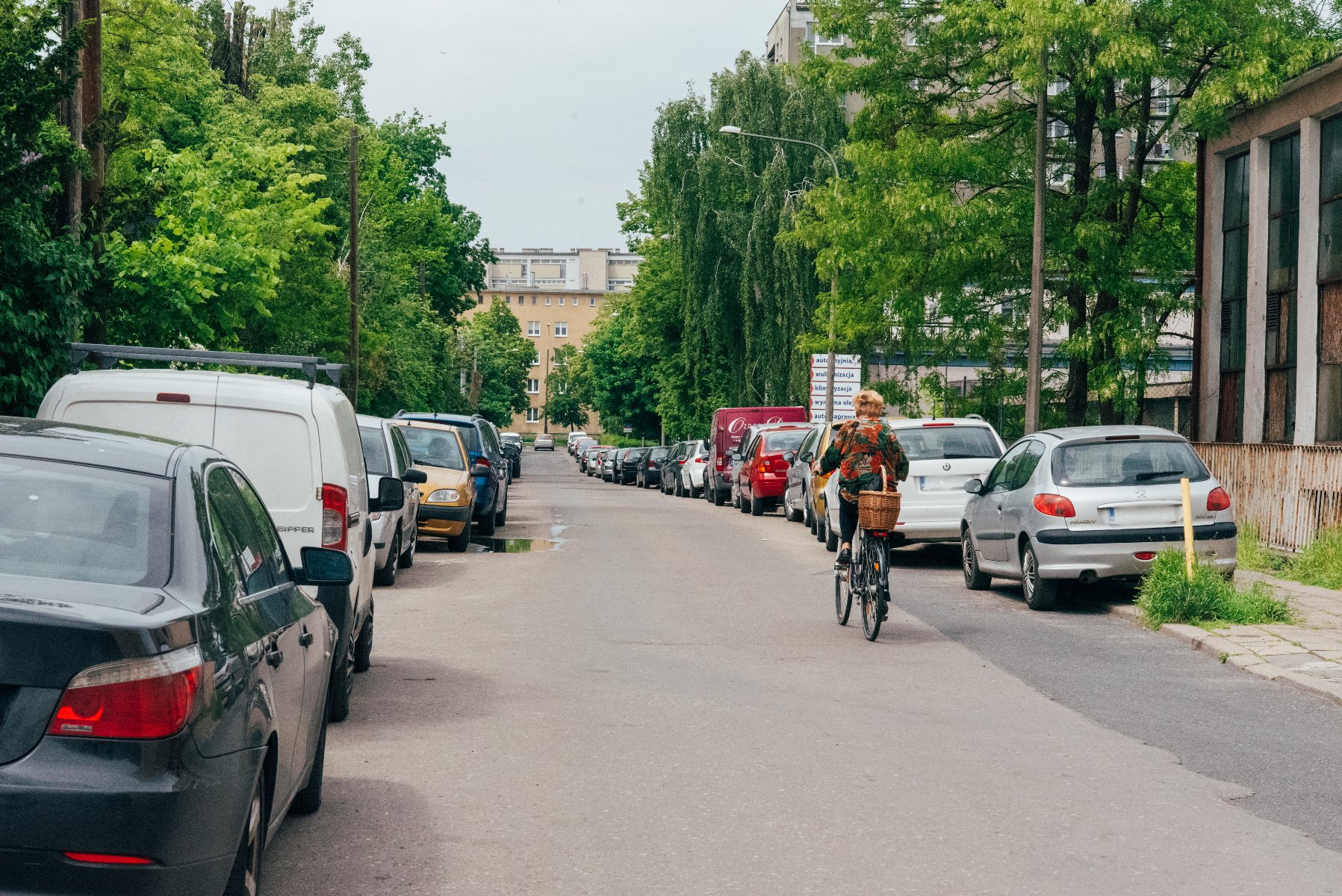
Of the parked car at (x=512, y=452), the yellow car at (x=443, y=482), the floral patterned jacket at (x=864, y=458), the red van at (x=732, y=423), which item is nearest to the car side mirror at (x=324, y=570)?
the floral patterned jacket at (x=864, y=458)

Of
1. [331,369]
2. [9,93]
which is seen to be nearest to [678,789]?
[331,369]

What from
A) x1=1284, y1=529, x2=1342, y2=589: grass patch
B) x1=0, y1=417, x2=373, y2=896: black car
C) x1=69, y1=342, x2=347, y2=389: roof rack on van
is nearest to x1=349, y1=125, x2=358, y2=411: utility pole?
x1=1284, y1=529, x2=1342, y2=589: grass patch

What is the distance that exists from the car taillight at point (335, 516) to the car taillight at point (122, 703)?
5.40m

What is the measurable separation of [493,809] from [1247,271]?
20594mm

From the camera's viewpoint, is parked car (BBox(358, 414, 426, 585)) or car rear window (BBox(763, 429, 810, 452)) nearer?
parked car (BBox(358, 414, 426, 585))

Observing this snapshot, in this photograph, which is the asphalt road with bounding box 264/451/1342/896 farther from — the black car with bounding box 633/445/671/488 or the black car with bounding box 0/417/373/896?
the black car with bounding box 633/445/671/488

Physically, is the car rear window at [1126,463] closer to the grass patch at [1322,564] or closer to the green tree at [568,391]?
the grass patch at [1322,564]

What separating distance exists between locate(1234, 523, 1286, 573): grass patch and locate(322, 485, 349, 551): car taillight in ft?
38.5

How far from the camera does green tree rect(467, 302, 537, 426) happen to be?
124 m

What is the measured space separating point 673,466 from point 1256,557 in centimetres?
3180

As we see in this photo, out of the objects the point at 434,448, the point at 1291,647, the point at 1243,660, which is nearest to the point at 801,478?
the point at 434,448

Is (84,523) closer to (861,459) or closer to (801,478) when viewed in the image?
(861,459)

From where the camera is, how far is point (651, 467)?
59.3 metres

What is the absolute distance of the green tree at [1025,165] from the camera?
930 inches
